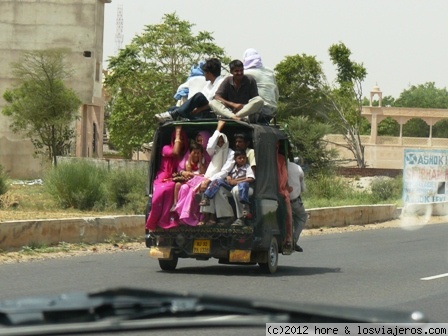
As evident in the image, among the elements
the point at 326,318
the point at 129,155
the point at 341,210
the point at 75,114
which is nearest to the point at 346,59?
the point at 129,155

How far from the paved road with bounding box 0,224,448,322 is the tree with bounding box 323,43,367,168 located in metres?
54.4

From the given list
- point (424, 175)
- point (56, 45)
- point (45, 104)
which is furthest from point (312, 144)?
point (56, 45)

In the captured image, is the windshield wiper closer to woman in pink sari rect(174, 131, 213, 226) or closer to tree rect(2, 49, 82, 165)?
woman in pink sari rect(174, 131, 213, 226)

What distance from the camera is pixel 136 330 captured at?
308 centimetres

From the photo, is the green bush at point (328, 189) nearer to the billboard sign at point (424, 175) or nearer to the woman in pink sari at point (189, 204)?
the billboard sign at point (424, 175)

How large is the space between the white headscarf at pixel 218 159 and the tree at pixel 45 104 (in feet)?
111

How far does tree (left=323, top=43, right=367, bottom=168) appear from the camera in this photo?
73125 millimetres

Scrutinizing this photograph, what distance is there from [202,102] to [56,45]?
140 feet

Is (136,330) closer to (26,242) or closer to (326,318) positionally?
(326,318)

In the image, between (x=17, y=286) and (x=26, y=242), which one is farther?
(x=26, y=242)

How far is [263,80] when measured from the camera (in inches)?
599

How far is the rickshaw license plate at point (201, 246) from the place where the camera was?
1401 cm

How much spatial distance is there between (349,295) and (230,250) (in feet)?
7.15

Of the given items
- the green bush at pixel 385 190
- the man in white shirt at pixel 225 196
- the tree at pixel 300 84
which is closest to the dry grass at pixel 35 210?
the man in white shirt at pixel 225 196
